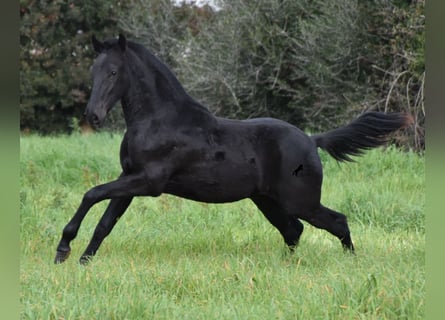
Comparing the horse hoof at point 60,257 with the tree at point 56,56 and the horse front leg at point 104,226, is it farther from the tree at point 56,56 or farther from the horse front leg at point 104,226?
the tree at point 56,56

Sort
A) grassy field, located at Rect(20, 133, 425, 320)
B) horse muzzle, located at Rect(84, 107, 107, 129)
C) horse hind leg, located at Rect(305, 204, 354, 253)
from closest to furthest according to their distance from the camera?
grassy field, located at Rect(20, 133, 425, 320), horse muzzle, located at Rect(84, 107, 107, 129), horse hind leg, located at Rect(305, 204, 354, 253)

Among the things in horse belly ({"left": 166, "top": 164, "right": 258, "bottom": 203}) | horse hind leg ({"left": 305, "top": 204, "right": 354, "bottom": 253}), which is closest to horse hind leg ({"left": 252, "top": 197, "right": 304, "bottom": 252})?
horse hind leg ({"left": 305, "top": 204, "right": 354, "bottom": 253})

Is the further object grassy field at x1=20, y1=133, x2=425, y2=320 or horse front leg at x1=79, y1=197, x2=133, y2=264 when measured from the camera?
horse front leg at x1=79, y1=197, x2=133, y2=264

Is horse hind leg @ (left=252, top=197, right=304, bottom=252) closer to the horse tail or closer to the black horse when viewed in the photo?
the black horse

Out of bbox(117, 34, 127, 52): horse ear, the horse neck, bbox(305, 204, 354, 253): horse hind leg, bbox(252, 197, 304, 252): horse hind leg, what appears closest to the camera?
bbox(117, 34, 127, 52): horse ear

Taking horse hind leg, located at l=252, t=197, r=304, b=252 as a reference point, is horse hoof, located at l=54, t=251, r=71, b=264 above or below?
below

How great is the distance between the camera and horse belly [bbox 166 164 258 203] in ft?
12.9

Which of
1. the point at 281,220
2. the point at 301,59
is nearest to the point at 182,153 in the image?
the point at 281,220

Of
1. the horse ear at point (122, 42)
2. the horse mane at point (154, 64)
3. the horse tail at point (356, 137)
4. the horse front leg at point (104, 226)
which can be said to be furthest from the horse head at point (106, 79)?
the horse tail at point (356, 137)

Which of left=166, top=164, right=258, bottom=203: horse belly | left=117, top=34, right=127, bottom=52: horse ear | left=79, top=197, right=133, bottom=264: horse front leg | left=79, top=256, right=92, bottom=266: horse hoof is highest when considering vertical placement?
left=117, top=34, right=127, bottom=52: horse ear

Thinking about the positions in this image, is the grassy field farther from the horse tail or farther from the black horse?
the horse tail

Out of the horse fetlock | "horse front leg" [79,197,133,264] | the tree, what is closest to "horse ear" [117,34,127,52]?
"horse front leg" [79,197,133,264]

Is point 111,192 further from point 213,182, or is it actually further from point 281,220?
point 281,220

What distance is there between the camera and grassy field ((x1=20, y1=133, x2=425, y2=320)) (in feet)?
9.06
